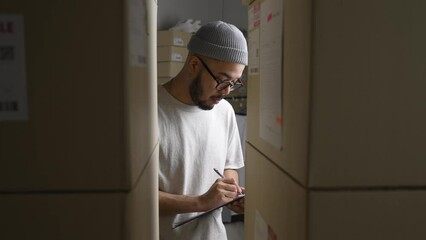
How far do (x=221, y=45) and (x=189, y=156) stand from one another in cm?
46

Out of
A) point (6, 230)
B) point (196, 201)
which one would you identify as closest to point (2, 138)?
point (6, 230)

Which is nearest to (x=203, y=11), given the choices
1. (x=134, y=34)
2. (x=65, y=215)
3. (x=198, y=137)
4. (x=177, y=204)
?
(x=198, y=137)

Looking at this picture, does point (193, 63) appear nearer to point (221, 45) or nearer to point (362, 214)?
point (221, 45)

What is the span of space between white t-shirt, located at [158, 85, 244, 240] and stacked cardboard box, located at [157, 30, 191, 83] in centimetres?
146

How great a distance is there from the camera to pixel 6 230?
419 mm

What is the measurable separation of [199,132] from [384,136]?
1.16m

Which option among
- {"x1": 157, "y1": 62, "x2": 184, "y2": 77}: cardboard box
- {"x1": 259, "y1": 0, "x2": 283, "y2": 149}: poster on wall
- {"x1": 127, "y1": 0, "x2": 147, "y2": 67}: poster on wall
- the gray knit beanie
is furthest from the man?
{"x1": 157, "y1": 62, "x2": 184, "y2": 77}: cardboard box

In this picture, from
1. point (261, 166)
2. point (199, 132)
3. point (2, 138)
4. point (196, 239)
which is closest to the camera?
point (2, 138)

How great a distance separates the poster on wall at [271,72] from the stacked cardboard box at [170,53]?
7.81 ft

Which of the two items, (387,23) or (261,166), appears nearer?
(387,23)

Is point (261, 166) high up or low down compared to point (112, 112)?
down

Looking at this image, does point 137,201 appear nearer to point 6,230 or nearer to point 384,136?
point 6,230

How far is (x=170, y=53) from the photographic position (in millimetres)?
3039

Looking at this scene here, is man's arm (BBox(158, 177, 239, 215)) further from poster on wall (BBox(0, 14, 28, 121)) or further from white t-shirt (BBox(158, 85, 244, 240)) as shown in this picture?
poster on wall (BBox(0, 14, 28, 121))
